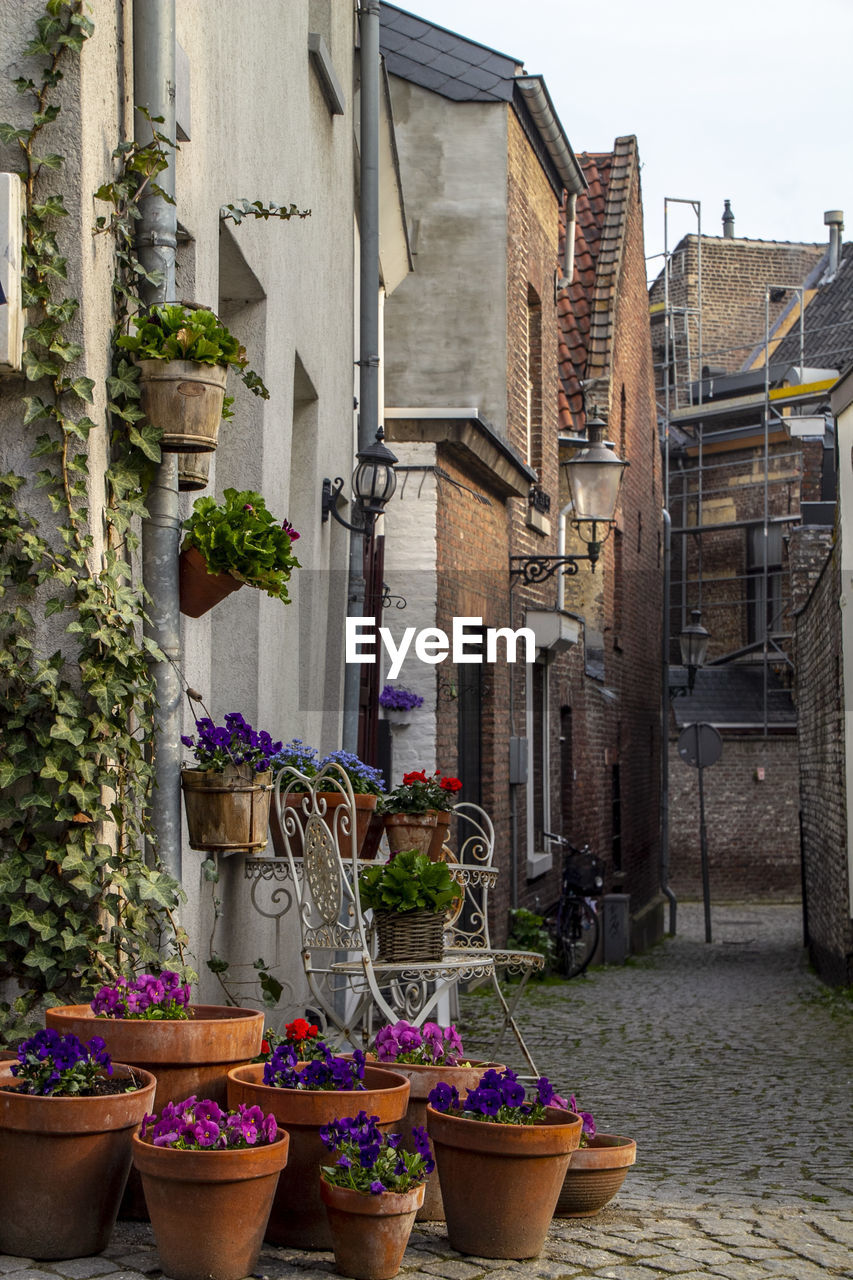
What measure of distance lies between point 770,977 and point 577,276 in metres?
8.98

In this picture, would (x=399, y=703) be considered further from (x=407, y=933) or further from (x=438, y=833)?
(x=407, y=933)

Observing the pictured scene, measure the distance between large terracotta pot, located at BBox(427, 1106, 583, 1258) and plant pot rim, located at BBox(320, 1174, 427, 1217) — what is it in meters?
0.30

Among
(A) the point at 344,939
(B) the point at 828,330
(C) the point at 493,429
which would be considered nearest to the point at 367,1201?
(A) the point at 344,939

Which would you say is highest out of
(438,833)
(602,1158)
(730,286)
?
(730,286)

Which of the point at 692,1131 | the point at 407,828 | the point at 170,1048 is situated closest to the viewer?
the point at 170,1048

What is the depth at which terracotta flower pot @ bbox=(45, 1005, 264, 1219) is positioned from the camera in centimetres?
356

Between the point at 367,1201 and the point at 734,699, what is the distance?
2703 centimetres

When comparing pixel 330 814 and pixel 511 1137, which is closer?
pixel 511 1137

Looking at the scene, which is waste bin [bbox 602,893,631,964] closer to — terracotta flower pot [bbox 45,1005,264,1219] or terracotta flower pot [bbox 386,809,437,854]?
terracotta flower pot [bbox 386,809,437,854]

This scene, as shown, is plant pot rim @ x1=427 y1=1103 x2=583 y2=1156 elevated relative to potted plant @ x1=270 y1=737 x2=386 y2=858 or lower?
lower

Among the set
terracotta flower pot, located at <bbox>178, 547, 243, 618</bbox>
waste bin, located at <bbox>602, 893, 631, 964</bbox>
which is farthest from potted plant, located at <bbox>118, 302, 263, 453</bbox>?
waste bin, located at <bbox>602, 893, 631, 964</bbox>

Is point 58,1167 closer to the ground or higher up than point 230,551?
closer to the ground

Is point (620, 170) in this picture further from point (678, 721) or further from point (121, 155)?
point (121, 155)

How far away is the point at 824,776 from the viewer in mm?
14359
